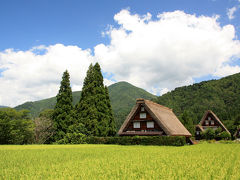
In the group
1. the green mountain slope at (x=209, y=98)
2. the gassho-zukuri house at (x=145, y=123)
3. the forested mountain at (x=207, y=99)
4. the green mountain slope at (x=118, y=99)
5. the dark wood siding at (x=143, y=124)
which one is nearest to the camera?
the gassho-zukuri house at (x=145, y=123)

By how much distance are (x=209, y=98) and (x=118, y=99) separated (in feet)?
234

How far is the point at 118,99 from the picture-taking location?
449 ft

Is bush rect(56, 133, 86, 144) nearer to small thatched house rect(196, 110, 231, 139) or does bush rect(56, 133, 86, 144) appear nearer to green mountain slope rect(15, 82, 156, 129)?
small thatched house rect(196, 110, 231, 139)

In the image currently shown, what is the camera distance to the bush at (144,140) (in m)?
26.8

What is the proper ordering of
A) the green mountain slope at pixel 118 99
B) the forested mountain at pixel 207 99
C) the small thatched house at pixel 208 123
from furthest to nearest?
the green mountain slope at pixel 118 99
the forested mountain at pixel 207 99
the small thatched house at pixel 208 123

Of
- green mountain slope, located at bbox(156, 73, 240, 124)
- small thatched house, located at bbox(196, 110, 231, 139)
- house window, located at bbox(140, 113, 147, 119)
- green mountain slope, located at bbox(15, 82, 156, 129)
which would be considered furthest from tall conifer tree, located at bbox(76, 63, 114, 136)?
green mountain slope, located at bbox(15, 82, 156, 129)

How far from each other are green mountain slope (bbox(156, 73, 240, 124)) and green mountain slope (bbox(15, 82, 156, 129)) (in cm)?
3106

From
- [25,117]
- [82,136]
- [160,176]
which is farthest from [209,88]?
[160,176]

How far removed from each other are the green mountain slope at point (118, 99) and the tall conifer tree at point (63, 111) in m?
65.6

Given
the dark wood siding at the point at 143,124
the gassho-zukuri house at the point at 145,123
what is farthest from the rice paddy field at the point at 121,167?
the dark wood siding at the point at 143,124

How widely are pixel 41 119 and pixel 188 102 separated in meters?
52.6

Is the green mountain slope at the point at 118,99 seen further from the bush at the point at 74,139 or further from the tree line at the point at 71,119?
the bush at the point at 74,139

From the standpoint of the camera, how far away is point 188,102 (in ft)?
245

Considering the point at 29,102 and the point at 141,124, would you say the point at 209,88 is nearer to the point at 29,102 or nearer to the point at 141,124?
the point at 141,124
